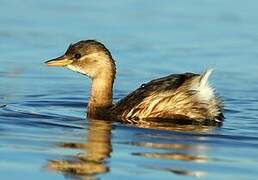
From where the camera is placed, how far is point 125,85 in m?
16.6

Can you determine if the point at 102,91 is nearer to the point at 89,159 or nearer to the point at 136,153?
the point at 136,153

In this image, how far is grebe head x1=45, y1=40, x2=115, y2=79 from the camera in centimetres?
1409

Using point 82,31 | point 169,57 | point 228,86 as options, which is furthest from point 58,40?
point 228,86

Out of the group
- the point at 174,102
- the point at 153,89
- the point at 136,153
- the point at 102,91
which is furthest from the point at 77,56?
the point at 136,153

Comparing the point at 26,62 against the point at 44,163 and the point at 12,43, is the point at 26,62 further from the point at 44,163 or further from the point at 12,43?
the point at 44,163

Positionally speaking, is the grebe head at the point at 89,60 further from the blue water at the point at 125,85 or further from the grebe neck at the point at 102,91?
the blue water at the point at 125,85

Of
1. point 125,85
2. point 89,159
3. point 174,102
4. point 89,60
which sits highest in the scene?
point 89,60

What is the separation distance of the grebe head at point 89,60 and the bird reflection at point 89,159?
5.97 feet

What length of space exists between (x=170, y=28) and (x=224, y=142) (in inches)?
338

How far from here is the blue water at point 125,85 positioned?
33.6 ft

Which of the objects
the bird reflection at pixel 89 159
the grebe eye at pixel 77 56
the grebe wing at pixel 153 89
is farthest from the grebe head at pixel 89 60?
the bird reflection at pixel 89 159

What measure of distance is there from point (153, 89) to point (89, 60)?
1.21m

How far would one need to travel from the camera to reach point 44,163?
1015 cm

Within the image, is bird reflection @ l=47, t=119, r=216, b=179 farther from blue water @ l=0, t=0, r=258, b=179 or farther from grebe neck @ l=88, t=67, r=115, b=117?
grebe neck @ l=88, t=67, r=115, b=117
